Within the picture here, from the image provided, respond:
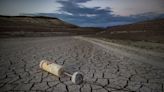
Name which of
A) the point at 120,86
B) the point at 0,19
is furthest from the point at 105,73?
the point at 0,19

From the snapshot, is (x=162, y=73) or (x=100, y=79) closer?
(x=100, y=79)

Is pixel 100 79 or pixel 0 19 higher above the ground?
pixel 0 19

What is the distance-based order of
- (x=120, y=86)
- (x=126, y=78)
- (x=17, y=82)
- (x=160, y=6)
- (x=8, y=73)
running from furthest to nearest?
1. (x=160, y=6)
2. (x=8, y=73)
3. (x=126, y=78)
4. (x=17, y=82)
5. (x=120, y=86)

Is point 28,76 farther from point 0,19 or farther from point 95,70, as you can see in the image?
point 0,19

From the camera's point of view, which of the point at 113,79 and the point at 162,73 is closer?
the point at 113,79

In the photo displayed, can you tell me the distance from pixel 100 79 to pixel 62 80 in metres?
0.74

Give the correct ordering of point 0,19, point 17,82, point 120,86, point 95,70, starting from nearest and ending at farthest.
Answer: point 120,86, point 17,82, point 95,70, point 0,19

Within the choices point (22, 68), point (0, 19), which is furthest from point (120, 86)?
point (0, 19)

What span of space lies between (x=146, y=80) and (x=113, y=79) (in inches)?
25.1

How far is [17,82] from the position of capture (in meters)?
2.57

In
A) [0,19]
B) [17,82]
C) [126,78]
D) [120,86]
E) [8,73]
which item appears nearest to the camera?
[120,86]

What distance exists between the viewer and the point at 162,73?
10.3 feet

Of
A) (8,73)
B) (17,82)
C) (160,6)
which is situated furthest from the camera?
(160,6)

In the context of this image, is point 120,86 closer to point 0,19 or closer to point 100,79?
point 100,79
